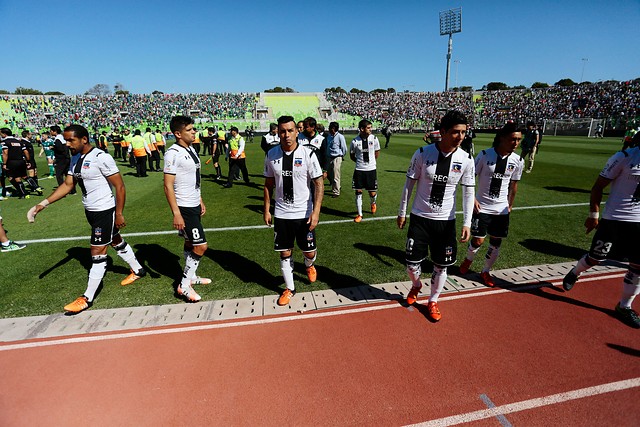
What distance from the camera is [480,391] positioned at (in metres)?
3.04

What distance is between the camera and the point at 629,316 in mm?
4000

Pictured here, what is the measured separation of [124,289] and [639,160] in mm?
6940

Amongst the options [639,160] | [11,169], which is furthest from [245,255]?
[11,169]

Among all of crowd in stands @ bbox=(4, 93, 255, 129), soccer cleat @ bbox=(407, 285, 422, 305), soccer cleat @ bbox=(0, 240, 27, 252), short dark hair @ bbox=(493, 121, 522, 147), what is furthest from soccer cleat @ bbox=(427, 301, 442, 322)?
crowd in stands @ bbox=(4, 93, 255, 129)

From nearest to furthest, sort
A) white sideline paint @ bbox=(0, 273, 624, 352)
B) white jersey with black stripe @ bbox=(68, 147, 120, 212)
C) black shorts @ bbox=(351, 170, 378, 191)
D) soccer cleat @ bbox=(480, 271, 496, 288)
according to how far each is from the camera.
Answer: white sideline paint @ bbox=(0, 273, 624, 352), white jersey with black stripe @ bbox=(68, 147, 120, 212), soccer cleat @ bbox=(480, 271, 496, 288), black shorts @ bbox=(351, 170, 378, 191)

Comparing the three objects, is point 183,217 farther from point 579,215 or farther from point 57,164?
point 57,164

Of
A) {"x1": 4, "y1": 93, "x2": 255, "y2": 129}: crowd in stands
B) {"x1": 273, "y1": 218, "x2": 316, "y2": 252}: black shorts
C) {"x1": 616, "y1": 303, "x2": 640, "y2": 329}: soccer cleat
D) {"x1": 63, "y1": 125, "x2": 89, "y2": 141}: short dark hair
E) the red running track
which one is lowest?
the red running track

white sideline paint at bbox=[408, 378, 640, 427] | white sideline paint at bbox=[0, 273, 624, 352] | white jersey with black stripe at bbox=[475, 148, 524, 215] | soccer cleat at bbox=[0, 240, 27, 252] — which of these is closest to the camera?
white sideline paint at bbox=[408, 378, 640, 427]

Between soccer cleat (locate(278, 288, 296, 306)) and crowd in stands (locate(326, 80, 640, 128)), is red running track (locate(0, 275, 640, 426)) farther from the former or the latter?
crowd in stands (locate(326, 80, 640, 128))

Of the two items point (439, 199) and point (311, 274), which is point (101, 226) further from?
point (439, 199)

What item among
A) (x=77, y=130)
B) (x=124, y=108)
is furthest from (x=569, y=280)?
(x=124, y=108)

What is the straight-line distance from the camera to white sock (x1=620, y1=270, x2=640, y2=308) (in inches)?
157

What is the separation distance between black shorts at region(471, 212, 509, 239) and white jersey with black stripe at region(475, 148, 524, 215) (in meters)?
0.07

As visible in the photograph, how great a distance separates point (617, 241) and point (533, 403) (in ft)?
8.28
